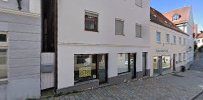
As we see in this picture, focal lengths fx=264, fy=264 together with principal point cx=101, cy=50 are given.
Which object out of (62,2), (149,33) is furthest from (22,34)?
(149,33)

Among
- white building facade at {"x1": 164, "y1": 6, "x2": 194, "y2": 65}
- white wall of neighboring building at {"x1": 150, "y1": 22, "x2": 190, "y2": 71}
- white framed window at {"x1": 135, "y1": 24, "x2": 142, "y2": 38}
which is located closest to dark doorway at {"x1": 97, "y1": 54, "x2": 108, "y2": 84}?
white framed window at {"x1": 135, "y1": 24, "x2": 142, "y2": 38}

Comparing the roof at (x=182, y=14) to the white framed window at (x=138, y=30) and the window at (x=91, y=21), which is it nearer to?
the white framed window at (x=138, y=30)

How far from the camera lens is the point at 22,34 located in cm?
988

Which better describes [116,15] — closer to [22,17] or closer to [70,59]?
[70,59]

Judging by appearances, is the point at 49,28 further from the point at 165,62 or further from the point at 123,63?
the point at 165,62

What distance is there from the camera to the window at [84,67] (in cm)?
1337

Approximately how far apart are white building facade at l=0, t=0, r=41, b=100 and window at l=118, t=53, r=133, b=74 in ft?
25.3

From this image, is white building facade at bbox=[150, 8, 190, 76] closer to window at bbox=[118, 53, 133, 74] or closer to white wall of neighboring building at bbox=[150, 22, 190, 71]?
white wall of neighboring building at bbox=[150, 22, 190, 71]

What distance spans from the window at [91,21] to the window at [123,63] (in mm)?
3454

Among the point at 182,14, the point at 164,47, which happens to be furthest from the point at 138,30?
the point at 182,14

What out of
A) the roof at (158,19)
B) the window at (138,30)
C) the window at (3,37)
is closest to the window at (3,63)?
the window at (3,37)

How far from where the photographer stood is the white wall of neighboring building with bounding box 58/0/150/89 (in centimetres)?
1220

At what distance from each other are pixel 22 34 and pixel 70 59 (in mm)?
3294

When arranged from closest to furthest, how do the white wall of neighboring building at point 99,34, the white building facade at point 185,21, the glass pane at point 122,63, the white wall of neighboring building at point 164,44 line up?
the white wall of neighboring building at point 99,34 → the glass pane at point 122,63 → the white wall of neighboring building at point 164,44 → the white building facade at point 185,21
